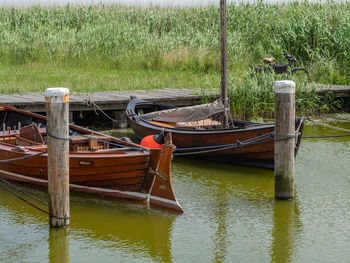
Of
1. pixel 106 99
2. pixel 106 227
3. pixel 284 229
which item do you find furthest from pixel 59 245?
pixel 106 99

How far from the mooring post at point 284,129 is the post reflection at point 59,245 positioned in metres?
3.07

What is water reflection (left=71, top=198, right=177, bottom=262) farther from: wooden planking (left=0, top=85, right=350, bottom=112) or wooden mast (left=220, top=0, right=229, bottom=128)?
wooden planking (left=0, top=85, right=350, bottom=112)

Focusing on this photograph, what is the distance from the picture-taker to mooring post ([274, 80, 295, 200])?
884cm

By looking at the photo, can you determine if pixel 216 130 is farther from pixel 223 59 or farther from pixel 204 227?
pixel 204 227

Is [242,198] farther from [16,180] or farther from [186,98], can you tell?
[186,98]

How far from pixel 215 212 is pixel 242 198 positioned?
836 millimetres

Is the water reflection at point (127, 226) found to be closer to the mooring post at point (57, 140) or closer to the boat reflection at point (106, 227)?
the boat reflection at point (106, 227)

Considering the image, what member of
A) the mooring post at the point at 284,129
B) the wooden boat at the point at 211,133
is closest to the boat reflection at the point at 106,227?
the wooden boat at the point at 211,133

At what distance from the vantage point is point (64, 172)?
7.79 meters

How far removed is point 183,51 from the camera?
2070 cm

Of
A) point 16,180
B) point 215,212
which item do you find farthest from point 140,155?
point 16,180

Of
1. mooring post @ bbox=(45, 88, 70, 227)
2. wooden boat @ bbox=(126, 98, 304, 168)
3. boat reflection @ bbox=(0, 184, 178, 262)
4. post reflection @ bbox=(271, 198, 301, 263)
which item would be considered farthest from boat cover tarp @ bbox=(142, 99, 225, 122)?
mooring post @ bbox=(45, 88, 70, 227)

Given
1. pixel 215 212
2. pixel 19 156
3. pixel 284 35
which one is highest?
pixel 284 35

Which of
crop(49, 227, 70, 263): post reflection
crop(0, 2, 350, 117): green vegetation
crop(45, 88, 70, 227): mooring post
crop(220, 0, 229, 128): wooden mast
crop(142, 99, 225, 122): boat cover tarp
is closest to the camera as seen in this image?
crop(49, 227, 70, 263): post reflection
